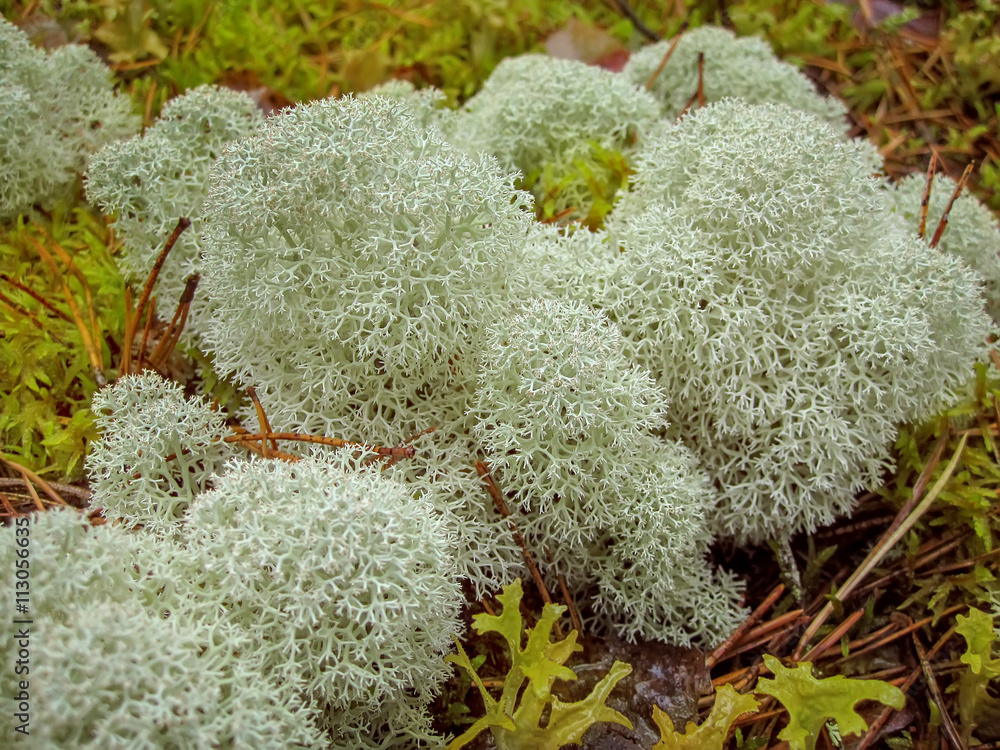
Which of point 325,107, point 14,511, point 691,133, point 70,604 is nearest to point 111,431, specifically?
point 14,511

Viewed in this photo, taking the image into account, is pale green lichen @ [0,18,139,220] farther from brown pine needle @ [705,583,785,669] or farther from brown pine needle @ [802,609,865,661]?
brown pine needle @ [802,609,865,661]

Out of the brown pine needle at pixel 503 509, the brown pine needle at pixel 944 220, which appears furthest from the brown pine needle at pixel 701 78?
the brown pine needle at pixel 503 509

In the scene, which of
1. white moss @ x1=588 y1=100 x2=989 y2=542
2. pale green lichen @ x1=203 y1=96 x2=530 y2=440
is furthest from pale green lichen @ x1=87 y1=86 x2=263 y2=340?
white moss @ x1=588 y1=100 x2=989 y2=542

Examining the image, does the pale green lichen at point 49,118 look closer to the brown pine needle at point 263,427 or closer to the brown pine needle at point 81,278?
the brown pine needle at point 81,278

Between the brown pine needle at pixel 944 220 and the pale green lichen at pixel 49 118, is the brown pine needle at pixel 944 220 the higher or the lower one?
the lower one

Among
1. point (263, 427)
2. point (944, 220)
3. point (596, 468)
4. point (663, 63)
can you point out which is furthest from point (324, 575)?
point (663, 63)

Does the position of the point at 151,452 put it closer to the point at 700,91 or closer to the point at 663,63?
the point at 700,91
